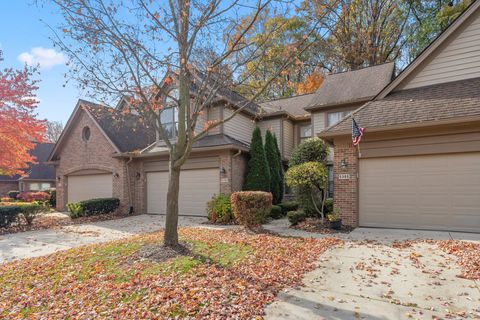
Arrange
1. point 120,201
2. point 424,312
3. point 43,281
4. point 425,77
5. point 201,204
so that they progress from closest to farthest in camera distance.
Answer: point 424,312 < point 43,281 < point 425,77 < point 201,204 < point 120,201

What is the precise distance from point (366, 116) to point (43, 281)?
9448 millimetres

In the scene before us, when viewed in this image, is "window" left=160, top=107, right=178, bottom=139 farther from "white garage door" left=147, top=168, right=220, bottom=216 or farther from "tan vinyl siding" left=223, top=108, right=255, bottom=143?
"tan vinyl siding" left=223, top=108, right=255, bottom=143

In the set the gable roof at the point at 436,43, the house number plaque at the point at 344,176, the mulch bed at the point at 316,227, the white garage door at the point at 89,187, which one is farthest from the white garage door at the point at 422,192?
the white garage door at the point at 89,187

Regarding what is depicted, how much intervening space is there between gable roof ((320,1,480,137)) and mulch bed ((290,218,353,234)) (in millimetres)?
2922

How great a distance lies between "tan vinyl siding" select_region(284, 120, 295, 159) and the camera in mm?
16734

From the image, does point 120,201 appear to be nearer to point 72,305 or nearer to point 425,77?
point 72,305

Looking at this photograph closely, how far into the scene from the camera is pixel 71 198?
1727cm

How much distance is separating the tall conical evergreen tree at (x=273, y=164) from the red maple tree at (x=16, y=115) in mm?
11339

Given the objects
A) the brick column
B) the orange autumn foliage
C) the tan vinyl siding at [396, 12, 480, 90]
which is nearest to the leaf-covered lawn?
the brick column

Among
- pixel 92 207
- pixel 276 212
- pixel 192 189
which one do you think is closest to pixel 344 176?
pixel 276 212

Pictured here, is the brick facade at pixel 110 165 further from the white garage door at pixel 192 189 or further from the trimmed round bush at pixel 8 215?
the trimmed round bush at pixel 8 215

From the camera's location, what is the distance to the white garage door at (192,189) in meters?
13.0

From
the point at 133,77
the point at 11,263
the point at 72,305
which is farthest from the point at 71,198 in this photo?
the point at 72,305

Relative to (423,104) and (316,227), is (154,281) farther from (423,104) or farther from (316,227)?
(423,104)
